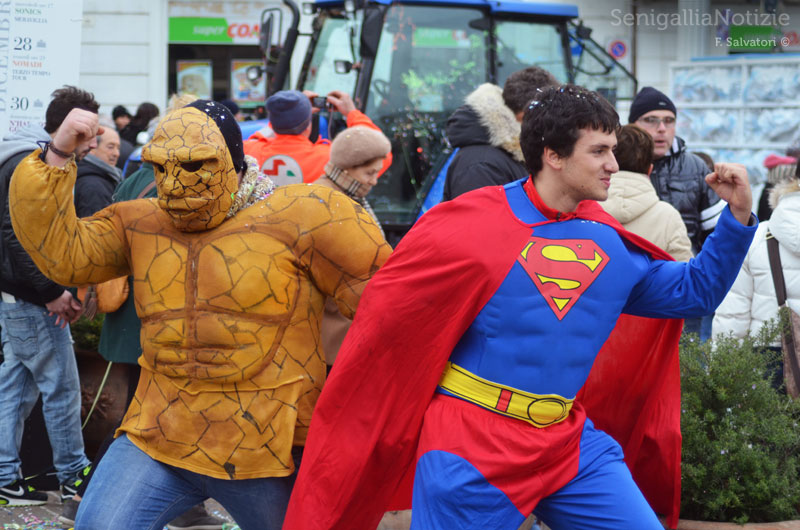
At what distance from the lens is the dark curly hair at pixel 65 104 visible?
4.92 metres

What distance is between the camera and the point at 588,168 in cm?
306

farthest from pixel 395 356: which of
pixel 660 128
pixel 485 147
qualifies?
pixel 660 128

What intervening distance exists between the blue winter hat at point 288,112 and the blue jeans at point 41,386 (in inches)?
62.6

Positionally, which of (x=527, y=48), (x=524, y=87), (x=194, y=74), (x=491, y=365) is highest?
(x=194, y=74)

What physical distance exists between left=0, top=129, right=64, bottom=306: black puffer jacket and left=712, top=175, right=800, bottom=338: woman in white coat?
3.24 metres

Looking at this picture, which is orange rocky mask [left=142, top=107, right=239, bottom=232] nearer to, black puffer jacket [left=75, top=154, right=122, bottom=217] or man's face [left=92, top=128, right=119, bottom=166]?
black puffer jacket [left=75, top=154, right=122, bottom=217]

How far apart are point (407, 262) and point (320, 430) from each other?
0.57 meters

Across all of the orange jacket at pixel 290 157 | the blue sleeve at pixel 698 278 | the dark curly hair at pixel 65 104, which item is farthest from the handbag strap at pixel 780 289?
the dark curly hair at pixel 65 104

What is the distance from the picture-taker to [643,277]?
316 cm

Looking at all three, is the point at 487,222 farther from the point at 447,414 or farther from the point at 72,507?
the point at 72,507

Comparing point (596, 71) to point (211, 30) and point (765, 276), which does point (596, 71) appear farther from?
point (211, 30)

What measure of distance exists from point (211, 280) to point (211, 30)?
14.3 meters

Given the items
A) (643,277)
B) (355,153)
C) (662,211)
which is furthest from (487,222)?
(662,211)

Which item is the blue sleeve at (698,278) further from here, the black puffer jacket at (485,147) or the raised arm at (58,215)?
the black puffer jacket at (485,147)
